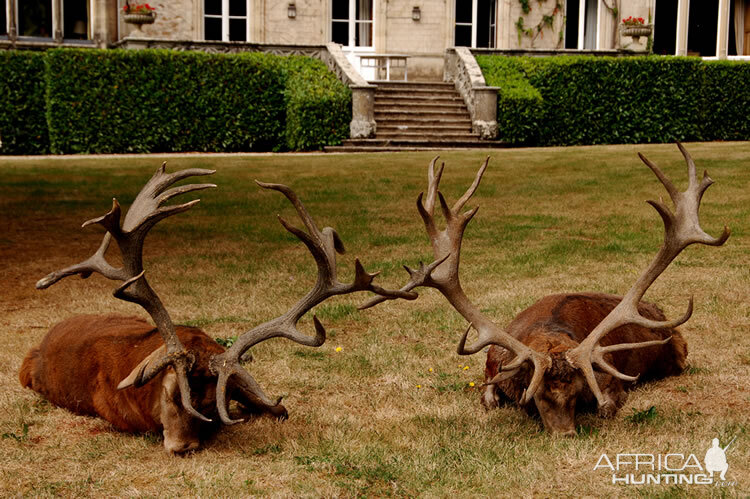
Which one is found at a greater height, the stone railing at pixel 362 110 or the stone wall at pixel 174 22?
the stone wall at pixel 174 22

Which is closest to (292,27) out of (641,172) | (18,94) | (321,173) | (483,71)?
(483,71)

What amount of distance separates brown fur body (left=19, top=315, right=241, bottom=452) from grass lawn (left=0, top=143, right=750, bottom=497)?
104 mm

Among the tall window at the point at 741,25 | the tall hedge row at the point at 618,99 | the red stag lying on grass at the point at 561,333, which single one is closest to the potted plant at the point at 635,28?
the tall hedge row at the point at 618,99

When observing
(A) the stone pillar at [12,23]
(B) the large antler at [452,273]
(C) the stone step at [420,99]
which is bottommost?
(B) the large antler at [452,273]

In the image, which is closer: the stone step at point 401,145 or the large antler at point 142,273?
the large antler at point 142,273

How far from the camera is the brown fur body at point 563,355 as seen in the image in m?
4.76

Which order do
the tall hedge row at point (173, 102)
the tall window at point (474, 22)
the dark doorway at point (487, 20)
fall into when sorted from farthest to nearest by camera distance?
the dark doorway at point (487, 20) → the tall window at point (474, 22) → the tall hedge row at point (173, 102)

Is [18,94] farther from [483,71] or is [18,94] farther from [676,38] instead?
[676,38]

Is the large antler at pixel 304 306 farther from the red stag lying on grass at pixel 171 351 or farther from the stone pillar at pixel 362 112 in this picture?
the stone pillar at pixel 362 112

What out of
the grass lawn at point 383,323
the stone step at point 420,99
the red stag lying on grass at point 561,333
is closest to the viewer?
the grass lawn at point 383,323

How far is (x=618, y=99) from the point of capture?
24.3 meters

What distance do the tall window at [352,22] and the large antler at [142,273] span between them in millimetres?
25096

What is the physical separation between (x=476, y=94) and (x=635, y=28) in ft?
24.0

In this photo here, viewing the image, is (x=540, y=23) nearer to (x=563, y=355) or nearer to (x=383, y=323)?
(x=383, y=323)
